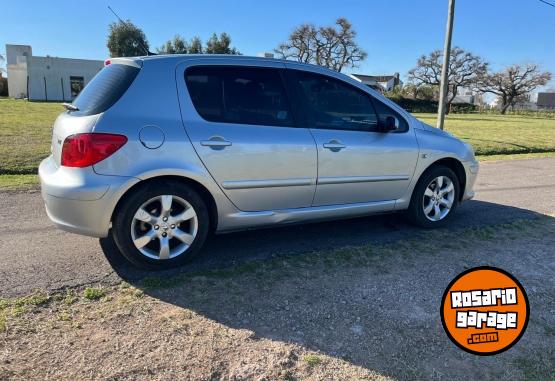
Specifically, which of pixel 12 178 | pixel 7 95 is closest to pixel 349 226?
pixel 12 178

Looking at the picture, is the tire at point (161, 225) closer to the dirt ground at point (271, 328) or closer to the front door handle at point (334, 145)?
the dirt ground at point (271, 328)

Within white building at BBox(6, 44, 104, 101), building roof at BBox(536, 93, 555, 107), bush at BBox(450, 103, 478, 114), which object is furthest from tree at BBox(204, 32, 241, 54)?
building roof at BBox(536, 93, 555, 107)

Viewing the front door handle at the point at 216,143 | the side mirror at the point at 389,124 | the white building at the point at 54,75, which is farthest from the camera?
the white building at the point at 54,75

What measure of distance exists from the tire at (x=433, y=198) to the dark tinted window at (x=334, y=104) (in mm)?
938

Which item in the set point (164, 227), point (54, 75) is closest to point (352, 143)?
point (164, 227)

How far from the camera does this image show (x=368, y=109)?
4.48 meters

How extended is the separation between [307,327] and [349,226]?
2201mm

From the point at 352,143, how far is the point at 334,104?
1.35ft

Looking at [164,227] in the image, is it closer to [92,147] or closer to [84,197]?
[84,197]

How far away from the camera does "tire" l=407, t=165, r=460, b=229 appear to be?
4836 millimetres

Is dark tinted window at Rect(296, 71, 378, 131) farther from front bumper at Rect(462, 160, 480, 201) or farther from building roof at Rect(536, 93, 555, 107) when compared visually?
building roof at Rect(536, 93, 555, 107)

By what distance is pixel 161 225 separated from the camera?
352 centimetres

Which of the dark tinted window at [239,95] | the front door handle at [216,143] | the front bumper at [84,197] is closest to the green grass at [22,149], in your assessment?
the front bumper at [84,197]

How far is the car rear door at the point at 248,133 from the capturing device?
11.8 ft
